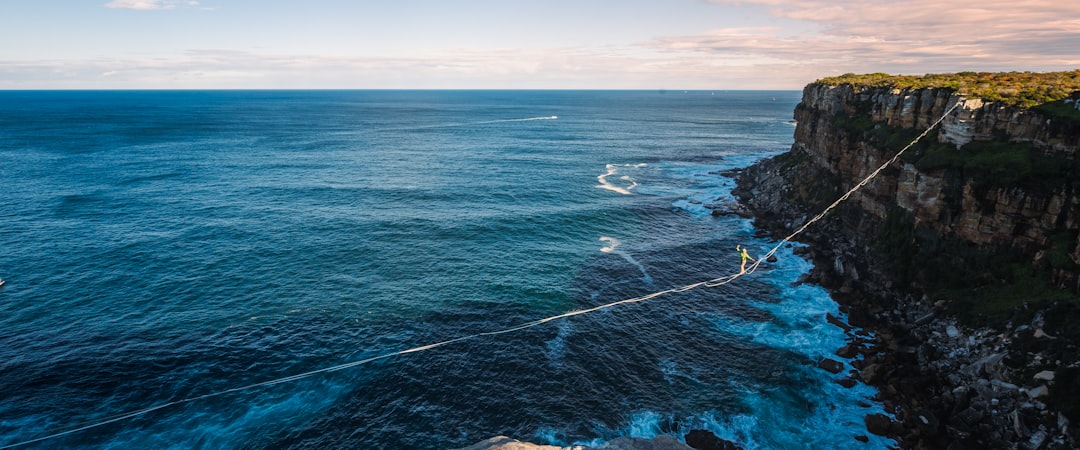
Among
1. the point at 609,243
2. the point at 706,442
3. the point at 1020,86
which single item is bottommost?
the point at 706,442

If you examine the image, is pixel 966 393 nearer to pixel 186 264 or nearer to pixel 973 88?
pixel 973 88

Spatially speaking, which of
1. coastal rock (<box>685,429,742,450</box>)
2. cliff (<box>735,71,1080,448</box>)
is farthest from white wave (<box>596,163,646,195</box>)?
coastal rock (<box>685,429,742,450</box>)

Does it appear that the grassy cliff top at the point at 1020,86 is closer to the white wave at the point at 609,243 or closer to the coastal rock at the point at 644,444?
the white wave at the point at 609,243

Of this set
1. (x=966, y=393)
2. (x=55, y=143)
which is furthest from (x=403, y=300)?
(x=55, y=143)

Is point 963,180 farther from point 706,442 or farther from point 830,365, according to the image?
point 706,442

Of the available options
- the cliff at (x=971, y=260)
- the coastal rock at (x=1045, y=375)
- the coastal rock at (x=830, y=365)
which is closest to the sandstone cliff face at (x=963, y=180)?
the cliff at (x=971, y=260)

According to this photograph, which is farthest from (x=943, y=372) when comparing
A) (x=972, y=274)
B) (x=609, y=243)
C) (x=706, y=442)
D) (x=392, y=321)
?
(x=392, y=321)

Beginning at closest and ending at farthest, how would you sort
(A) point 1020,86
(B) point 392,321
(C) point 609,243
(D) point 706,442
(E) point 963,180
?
(D) point 706,442 → (E) point 963,180 → (B) point 392,321 → (A) point 1020,86 → (C) point 609,243
